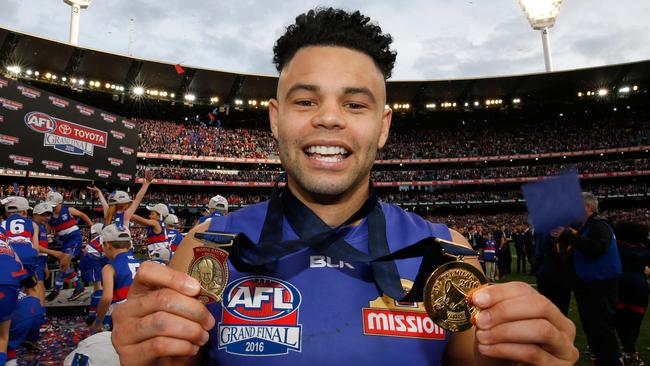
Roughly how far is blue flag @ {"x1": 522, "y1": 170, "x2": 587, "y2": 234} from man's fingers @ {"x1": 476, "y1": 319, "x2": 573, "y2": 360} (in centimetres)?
25

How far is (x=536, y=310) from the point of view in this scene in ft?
3.31

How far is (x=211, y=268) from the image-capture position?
1.19m

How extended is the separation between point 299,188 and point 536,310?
3.05 ft

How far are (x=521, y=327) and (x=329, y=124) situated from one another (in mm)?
900

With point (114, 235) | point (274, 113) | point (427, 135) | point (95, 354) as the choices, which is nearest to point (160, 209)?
point (114, 235)

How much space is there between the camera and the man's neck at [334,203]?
5.31 feet

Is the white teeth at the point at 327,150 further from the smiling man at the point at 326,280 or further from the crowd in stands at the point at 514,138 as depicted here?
the crowd in stands at the point at 514,138

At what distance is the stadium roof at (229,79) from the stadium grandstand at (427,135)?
11 centimetres

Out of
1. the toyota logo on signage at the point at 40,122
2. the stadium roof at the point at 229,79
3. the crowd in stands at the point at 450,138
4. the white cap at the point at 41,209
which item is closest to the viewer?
the white cap at the point at 41,209

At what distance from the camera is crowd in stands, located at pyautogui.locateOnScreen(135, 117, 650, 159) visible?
3809 cm

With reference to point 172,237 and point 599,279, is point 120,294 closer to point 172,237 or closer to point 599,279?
point 172,237

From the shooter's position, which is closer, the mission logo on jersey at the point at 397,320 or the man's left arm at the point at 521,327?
the man's left arm at the point at 521,327

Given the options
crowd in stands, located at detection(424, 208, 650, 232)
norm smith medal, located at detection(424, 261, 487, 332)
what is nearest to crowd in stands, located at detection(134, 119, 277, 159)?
crowd in stands, located at detection(424, 208, 650, 232)

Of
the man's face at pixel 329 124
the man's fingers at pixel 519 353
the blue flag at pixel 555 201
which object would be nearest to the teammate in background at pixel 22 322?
the man's face at pixel 329 124
